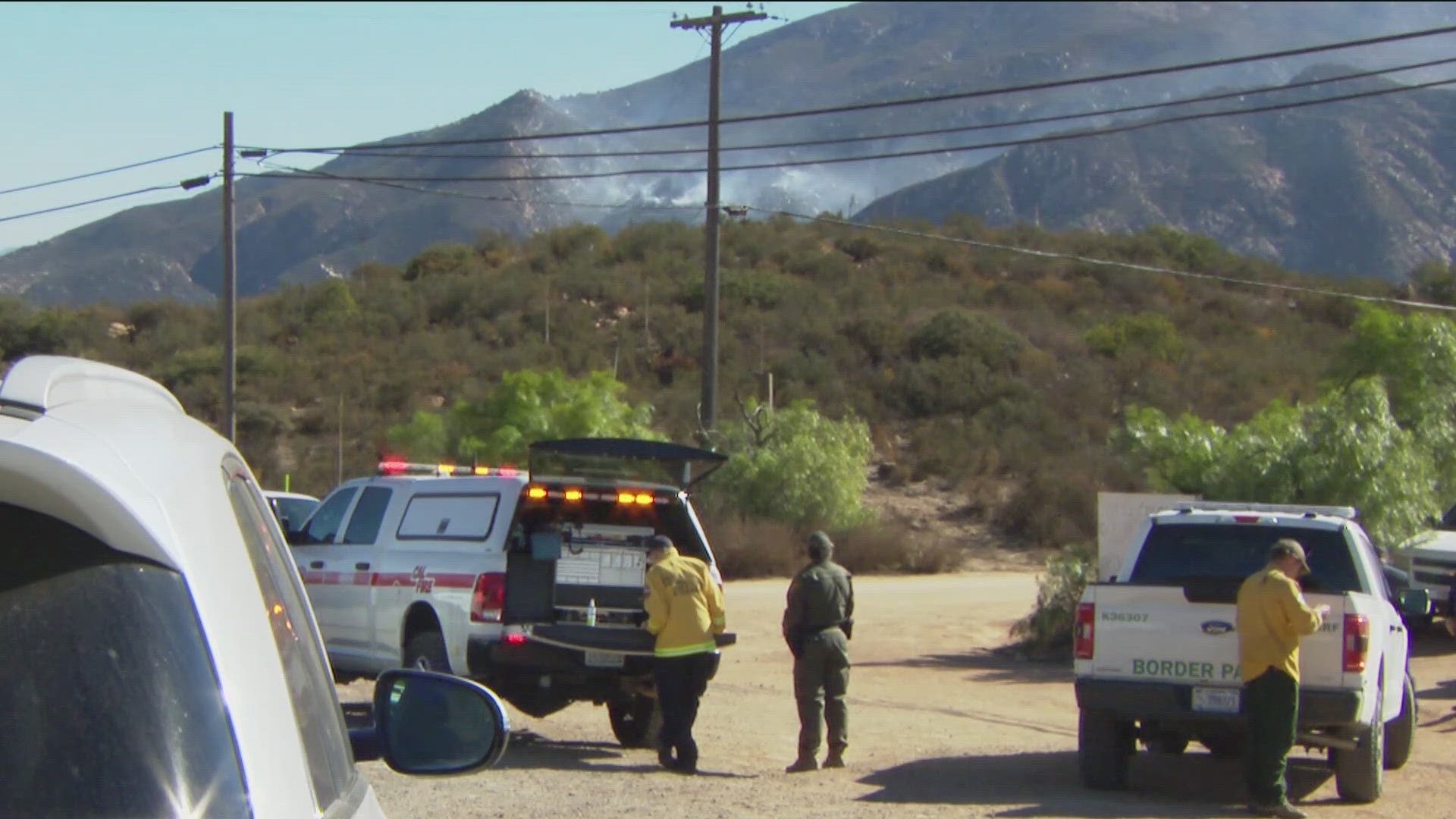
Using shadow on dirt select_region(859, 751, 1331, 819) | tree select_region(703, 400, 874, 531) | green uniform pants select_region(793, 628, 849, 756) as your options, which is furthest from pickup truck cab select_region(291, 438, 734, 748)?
tree select_region(703, 400, 874, 531)

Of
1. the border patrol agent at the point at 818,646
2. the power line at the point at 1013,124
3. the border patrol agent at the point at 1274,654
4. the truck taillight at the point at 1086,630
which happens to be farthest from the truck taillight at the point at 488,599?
the power line at the point at 1013,124

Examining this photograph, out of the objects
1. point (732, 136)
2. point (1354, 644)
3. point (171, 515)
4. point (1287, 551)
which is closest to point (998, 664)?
point (1354, 644)

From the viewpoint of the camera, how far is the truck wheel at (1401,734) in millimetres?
12602

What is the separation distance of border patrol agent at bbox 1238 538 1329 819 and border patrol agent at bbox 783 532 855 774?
2.93 m

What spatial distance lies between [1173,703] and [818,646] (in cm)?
253

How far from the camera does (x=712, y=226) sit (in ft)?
89.6

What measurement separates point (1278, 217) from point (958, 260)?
16166 mm

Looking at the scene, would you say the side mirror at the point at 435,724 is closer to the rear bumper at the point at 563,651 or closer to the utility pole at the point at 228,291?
the rear bumper at the point at 563,651

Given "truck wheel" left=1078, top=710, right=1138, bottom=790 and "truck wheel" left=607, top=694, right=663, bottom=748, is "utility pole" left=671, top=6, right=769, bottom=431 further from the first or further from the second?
"truck wheel" left=1078, top=710, right=1138, bottom=790

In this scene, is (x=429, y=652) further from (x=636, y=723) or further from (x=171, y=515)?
(x=171, y=515)

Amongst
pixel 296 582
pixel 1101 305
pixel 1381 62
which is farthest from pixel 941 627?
pixel 1381 62

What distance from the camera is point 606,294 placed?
205 feet

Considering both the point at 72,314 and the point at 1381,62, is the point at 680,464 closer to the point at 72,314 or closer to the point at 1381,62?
the point at 72,314

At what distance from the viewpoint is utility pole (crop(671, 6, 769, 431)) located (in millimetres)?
27031
